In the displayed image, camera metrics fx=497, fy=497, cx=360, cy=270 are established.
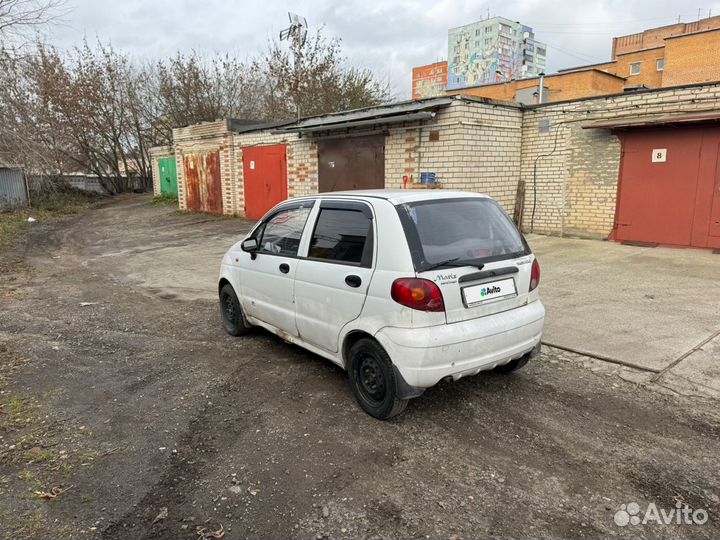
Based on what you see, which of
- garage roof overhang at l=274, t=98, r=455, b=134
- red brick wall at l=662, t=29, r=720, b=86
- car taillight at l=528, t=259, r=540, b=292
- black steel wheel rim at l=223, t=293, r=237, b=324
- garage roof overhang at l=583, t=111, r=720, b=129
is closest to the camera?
car taillight at l=528, t=259, r=540, b=292

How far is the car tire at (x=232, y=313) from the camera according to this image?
16.9 ft

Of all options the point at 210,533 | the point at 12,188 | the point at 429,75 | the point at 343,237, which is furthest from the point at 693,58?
the point at 429,75

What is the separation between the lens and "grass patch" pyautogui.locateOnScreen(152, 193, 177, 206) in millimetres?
22967

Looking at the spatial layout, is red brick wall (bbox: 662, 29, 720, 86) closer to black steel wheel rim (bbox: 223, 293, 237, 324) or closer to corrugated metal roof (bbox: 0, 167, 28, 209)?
black steel wheel rim (bbox: 223, 293, 237, 324)

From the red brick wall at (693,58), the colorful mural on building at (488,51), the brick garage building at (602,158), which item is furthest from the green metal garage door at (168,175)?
the colorful mural on building at (488,51)

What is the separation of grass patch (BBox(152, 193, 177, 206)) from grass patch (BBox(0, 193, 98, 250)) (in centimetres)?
305

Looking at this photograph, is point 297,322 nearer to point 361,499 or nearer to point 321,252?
point 321,252

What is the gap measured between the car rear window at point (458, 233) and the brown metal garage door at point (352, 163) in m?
Answer: 8.03

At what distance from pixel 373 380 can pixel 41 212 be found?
2062 cm

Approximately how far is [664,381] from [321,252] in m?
2.93

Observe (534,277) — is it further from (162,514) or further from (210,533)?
(162,514)

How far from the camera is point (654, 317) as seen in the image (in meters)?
5.55

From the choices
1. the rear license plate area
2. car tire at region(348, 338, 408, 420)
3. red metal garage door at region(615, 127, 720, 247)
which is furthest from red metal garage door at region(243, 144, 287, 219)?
the rear license plate area

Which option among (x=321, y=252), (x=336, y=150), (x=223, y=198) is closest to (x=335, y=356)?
(x=321, y=252)
